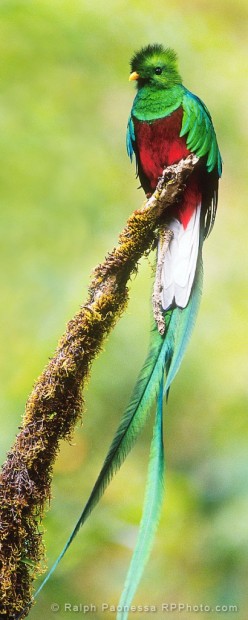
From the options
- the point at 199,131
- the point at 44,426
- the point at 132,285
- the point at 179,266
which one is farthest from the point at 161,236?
the point at 44,426

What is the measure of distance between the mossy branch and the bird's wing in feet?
1.32

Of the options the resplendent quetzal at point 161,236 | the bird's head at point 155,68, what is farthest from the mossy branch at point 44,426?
the bird's head at point 155,68

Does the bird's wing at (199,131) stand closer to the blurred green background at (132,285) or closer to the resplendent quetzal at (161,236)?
the resplendent quetzal at (161,236)

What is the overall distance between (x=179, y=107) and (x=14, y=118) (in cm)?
56

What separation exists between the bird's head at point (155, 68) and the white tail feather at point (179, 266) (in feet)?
1.28

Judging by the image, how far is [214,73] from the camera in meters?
2.32

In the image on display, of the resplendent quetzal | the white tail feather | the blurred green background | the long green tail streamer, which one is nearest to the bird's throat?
the resplendent quetzal

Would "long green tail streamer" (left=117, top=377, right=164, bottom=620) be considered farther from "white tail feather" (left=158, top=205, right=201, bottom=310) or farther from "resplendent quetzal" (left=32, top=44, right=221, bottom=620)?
"white tail feather" (left=158, top=205, right=201, bottom=310)

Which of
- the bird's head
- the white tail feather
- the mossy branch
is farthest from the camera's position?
the bird's head

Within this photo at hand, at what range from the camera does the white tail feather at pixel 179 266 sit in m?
1.94

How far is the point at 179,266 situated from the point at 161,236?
9 centimetres

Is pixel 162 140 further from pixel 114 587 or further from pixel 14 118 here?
pixel 114 587

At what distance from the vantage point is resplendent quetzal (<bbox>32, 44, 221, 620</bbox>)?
1.78 m

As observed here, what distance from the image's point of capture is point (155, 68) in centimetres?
208
